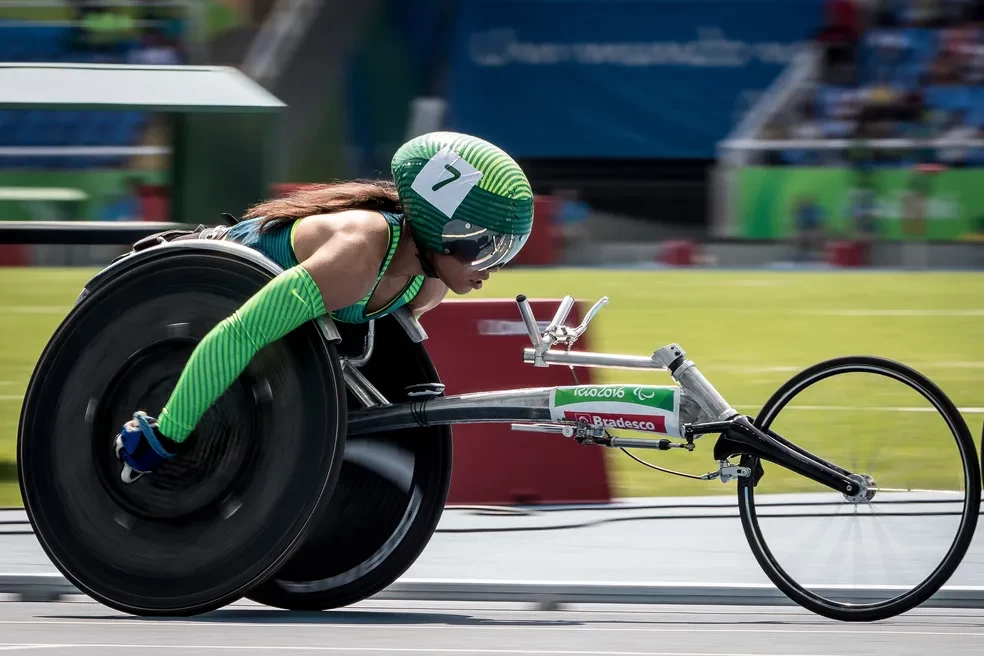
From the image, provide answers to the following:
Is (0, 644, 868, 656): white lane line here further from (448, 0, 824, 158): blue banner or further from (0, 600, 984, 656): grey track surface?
(448, 0, 824, 158): blue banner

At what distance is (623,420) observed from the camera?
4.90 metres

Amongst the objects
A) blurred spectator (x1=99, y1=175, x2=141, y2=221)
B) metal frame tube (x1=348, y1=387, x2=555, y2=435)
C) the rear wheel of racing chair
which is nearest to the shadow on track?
the rear wheel of racing chair

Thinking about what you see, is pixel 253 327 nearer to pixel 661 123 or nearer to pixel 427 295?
pixel 427 295

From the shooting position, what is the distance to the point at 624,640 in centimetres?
470

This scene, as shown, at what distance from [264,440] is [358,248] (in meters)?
0.60

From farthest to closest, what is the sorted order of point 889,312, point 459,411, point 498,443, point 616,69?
point 616,69
point 889,312
point 498,443
point 459,411

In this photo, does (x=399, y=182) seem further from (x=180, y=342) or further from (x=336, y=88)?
(x=336, y=88)

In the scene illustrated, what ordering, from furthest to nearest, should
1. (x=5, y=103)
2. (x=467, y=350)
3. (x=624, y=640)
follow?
(x=5, y=103)
(x=467, y=350)
(x=624, y=640)

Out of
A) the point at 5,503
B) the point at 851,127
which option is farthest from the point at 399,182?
the point at 851,127

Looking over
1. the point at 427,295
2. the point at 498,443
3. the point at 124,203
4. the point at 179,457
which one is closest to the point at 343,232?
the point at 427,295

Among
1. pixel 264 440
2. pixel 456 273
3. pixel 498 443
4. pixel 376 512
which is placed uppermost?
pixel 456 273

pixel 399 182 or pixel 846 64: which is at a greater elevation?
pixel 399 182

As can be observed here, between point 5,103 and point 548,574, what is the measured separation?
14.0 feet

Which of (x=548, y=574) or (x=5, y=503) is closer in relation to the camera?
(x=548, y=574)
